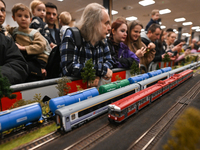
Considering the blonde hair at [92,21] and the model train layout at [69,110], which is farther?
the blonde hair at [92,21]

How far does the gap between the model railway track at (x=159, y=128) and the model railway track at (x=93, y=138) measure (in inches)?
22.5

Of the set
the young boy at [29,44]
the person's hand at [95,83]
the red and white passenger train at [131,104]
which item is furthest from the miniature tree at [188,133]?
the young boy at [29,44]

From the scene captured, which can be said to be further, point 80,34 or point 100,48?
point 100,48

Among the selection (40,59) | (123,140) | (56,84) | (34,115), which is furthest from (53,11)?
(123,140)

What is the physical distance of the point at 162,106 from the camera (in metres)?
3.60

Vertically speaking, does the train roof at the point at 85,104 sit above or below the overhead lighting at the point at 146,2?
below

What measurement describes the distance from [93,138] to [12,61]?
95.8 inches

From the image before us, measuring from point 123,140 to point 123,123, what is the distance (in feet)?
1.98

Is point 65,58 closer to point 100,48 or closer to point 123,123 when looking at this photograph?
point 100,48

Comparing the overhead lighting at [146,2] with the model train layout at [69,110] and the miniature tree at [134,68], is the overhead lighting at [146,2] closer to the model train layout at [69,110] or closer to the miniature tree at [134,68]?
the miniature tree at [134,68]

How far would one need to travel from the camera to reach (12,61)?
114 inches

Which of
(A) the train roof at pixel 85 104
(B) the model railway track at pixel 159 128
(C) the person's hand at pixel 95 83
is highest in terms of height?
(C) the person's hand at pixel 95 83

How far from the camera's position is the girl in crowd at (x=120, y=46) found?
190 inches

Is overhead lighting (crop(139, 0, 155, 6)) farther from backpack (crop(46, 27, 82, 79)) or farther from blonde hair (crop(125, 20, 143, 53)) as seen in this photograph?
backpack (crop(46, 27, 82, 79))
